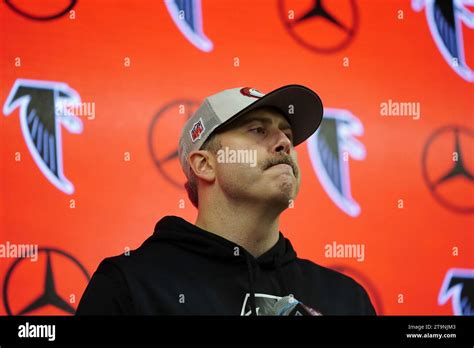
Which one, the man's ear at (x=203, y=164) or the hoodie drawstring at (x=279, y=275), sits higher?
the man's ear at (x=203, y=164)

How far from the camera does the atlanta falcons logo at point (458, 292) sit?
199 centimetres

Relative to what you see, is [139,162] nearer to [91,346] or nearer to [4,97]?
[4,97]

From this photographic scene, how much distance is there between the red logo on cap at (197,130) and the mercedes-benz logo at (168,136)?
40cm

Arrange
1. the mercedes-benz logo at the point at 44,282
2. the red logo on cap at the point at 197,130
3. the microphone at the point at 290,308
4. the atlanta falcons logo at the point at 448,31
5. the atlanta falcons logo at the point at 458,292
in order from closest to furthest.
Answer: the microphone at the point at 290,308
the red logo on cap at the point at 197,130
the mercedes-benz logo at the point at 44,282
the atlanta falcons logo at the point at 458,292
the atlanta falcons logo at the point at 448,31

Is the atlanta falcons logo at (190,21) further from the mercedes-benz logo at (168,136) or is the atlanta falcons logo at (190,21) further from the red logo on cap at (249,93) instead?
the red logo on cap at (249,93)

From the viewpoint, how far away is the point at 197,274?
55.1 inches

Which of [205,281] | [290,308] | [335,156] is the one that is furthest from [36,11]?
[290,308]

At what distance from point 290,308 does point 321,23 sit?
1.04 m

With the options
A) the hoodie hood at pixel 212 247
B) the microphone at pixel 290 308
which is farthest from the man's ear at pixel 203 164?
the microphone at pixel 290 308

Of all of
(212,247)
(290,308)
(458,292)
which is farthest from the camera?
(458,292)

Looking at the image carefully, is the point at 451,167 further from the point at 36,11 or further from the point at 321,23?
the point at 36,11

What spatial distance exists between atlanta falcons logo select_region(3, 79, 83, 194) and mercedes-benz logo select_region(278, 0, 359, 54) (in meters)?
0.64

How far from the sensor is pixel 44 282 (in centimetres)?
188

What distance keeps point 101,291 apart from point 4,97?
839 mm
